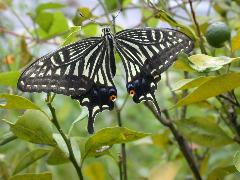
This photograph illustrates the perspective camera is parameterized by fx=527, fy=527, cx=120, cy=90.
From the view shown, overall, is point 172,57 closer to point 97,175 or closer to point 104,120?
point 97,175

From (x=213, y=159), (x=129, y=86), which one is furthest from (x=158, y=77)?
(x=213, y=159)

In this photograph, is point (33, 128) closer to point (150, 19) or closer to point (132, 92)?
point (132, 92)

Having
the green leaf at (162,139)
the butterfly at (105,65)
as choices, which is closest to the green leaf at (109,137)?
the butterfly at (105,65)

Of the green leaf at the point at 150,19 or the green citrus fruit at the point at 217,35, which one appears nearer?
the green citrus fruit at the point at 217,35

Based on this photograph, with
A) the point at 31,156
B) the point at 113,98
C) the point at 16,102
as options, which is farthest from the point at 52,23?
the point at 16,102

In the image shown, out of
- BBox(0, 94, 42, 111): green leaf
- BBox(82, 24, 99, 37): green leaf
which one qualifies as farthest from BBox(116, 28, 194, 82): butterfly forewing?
BBox(0, 94, 42, 111): green leaf

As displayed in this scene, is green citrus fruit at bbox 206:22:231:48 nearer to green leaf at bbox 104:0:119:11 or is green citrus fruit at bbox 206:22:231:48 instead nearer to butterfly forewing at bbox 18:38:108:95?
butterfly forewing at bbox 18:38:108:95

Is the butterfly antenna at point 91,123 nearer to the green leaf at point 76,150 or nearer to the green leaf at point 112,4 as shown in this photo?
the green leaf at point 76,150

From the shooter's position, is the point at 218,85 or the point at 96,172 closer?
the point at 218,85
